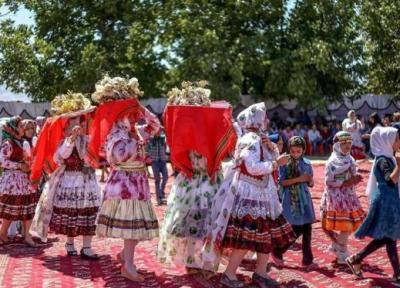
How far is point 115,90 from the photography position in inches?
260

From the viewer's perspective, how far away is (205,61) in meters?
25.8

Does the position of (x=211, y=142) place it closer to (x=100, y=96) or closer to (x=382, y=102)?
(x=100, y=96)

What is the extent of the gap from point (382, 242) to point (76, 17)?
84.2 ft

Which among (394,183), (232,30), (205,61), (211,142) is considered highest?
(232,30)

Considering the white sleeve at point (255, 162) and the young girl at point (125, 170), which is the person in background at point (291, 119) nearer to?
the young girl at point (125, 170)

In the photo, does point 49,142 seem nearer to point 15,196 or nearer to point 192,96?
point 15,196

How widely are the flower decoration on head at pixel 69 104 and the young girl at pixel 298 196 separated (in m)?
2.59

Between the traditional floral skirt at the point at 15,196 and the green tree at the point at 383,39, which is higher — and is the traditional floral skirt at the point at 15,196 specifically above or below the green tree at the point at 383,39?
below

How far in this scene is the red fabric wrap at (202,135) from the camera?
6406 mm

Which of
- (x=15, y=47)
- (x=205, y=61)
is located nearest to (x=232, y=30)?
(x=205, y=61)

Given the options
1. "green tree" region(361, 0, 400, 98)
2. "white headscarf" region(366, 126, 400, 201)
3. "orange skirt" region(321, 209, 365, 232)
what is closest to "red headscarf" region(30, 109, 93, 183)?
"orange skirt" region(321, 209, 365, 232)

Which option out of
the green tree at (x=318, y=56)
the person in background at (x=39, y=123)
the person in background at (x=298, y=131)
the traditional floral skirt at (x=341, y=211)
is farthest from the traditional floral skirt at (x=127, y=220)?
the green tree at (x=318, y=56)

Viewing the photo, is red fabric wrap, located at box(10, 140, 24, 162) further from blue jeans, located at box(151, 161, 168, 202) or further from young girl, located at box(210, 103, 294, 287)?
blue jeans, located at box(151, 161, 168, 202)

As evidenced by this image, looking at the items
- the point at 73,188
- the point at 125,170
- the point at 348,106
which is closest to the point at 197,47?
the point at 348,106
